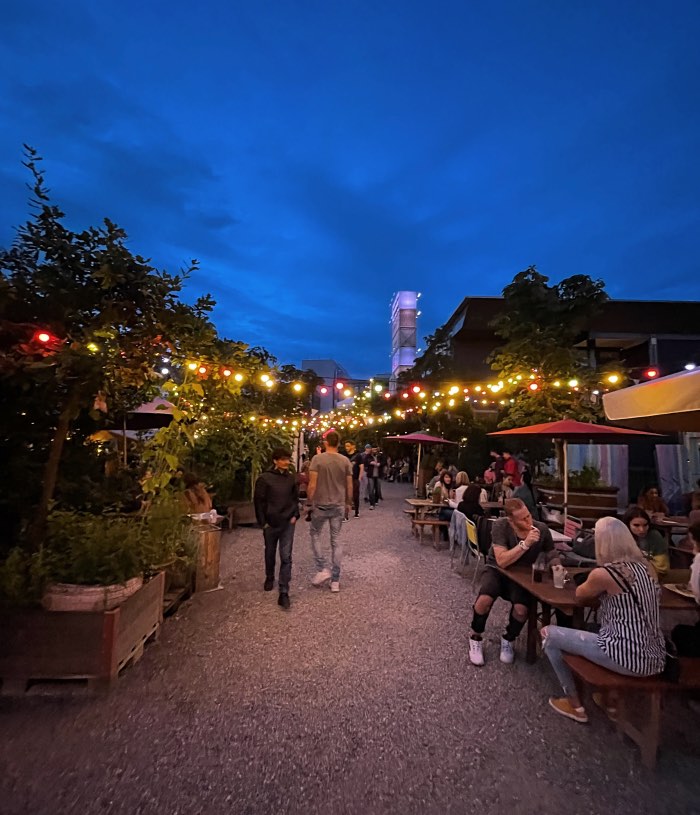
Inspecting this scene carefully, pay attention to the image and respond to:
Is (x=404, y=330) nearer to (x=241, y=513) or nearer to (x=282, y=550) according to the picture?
→ (x=241, y=513)

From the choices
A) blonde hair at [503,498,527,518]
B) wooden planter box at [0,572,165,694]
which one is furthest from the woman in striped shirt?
wooden planter box at [0,572,165,694]

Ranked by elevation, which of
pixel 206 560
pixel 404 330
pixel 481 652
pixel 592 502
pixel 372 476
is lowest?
pixel 481 652

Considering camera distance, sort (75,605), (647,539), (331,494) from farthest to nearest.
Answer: (331,494), (647,539), (75,605)

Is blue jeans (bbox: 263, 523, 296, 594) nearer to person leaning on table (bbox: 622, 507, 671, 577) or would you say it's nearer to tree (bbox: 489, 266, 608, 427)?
person leaning on table (bbox: 622, 507, 671, 577)

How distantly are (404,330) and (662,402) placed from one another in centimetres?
6574

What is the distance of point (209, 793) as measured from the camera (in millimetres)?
2367

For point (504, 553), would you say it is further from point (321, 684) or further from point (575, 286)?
point (575, 286)

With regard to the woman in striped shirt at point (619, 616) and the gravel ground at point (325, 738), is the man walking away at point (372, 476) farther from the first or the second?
the woman in striped shirt at point (619, 616)

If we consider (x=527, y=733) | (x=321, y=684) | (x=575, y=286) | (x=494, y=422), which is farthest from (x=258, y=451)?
(x=494, y=422)

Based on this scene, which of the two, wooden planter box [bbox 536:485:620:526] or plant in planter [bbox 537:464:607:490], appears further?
plant in planter [bbox 537:464:607:490]

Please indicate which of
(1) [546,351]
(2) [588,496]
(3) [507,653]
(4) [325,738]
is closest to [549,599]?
(3) [507,653]

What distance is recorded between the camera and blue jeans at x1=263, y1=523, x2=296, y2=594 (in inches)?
210

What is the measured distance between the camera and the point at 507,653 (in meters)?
4.03

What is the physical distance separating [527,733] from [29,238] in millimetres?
4914
